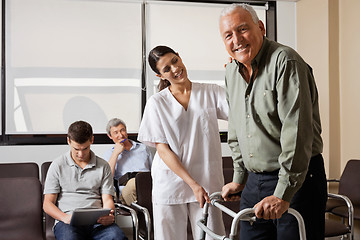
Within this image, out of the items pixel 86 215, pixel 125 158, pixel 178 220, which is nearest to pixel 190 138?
pixel 178 220

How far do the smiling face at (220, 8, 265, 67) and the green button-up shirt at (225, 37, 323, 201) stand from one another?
4 centimetres

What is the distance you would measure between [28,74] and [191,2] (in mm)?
1950

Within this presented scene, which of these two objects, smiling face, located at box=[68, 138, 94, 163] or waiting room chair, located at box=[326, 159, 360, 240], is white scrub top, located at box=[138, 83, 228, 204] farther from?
waiting room chair, located at box=[326, 159, 360, 240]

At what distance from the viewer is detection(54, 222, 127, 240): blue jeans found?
299cm

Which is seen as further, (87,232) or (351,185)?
(351,185)

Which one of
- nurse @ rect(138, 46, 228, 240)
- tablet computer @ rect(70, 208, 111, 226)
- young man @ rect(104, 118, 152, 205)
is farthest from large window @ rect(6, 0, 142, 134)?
nurse @ rect(138, 46, 228, 240)

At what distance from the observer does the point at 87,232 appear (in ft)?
10.2

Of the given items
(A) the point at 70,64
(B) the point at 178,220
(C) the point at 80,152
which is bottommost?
(B) the point at 178,220

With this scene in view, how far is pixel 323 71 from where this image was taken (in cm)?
527

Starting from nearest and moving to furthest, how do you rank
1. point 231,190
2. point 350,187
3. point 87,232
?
point 231,190
point 87,232
point 350,187

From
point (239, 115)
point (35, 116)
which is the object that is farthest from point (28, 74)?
point (239, 115)

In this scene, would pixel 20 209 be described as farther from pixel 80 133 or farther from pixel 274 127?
pixel 274 127

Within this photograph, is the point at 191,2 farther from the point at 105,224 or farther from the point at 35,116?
the point at 105,224

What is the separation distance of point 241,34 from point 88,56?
3.74 metres
